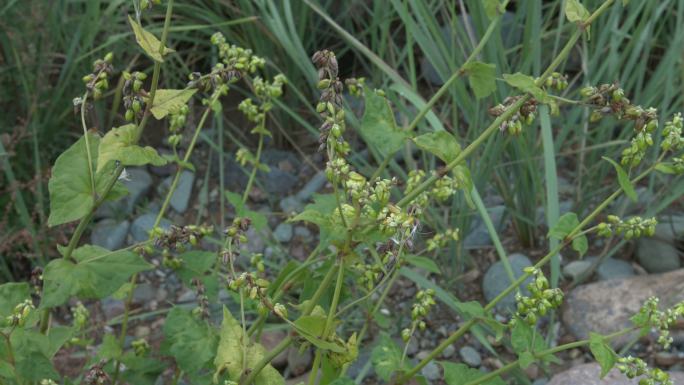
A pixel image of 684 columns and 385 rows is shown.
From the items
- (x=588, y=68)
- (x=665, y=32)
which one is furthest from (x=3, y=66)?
(x=665, y=32)

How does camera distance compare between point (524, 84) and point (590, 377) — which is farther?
A: point (590, 377)

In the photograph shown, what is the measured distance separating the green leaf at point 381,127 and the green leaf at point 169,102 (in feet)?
0.87

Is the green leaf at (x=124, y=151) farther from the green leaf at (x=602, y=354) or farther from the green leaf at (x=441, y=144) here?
the green leaf at (x=602, y=354)

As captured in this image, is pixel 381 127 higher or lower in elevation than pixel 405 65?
higher

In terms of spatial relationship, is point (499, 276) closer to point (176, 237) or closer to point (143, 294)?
point (143, 294)

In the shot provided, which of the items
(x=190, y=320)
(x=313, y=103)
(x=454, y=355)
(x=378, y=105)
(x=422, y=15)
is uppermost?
(x=378, y=105)

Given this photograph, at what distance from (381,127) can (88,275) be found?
52cm

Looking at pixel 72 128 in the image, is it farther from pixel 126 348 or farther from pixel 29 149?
pixel 126 348

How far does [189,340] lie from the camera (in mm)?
1607

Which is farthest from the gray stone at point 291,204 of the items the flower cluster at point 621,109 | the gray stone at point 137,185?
the flower cluster at point 621,109

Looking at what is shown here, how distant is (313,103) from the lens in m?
3.02

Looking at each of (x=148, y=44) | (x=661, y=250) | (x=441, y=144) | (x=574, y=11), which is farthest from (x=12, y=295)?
(x=661, y=250)

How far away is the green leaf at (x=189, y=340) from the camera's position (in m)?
1.59

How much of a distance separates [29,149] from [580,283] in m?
1.58
